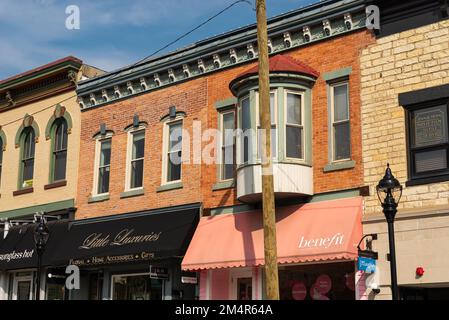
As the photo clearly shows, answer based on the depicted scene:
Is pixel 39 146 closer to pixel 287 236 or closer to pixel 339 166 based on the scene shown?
pixel 287 236

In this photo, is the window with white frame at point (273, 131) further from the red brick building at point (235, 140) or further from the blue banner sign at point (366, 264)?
the blue banner sign at point (366, 264)

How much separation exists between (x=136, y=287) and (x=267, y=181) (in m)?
8.43

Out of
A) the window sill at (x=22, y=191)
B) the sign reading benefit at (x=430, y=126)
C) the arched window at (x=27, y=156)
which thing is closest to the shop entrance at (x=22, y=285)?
the window sill at (x=22, y=191)

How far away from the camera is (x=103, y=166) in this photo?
2227 centimetres

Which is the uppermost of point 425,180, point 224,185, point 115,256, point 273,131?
point 273,131

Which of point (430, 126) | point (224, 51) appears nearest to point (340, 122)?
point (430, 126)

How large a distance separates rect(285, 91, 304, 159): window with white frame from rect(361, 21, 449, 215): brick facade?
1.72m

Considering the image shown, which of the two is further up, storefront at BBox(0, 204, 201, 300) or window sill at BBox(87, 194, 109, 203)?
window sill at BBox(87, 194, 109, 203)

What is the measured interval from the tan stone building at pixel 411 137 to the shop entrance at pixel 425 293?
22 millimetres

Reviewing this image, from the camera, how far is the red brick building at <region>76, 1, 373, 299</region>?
16.3 meters

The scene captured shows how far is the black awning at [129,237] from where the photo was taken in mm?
18562

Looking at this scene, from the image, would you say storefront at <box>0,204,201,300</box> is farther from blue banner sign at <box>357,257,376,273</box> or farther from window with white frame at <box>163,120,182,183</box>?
blue banner sign at <box>357,257,376,273</box>

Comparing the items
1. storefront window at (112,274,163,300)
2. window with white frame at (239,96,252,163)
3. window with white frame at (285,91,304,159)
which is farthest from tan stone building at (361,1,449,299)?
storefront window at (112,274,163,300)
